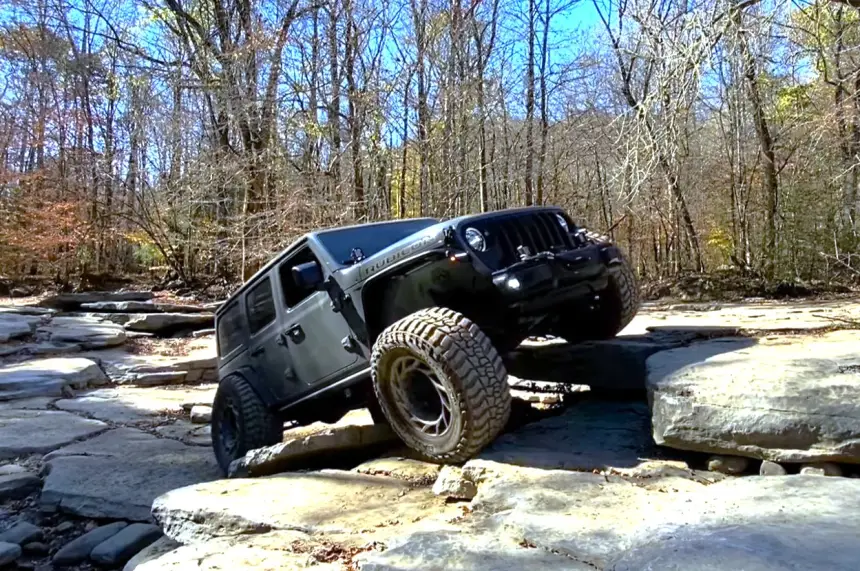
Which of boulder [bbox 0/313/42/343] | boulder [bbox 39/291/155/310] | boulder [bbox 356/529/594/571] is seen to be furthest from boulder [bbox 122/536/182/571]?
boulder [bbox 39/291/155/310]

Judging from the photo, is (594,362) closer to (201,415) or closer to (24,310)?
(201,415)

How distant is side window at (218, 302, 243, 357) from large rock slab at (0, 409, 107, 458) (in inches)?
77.7

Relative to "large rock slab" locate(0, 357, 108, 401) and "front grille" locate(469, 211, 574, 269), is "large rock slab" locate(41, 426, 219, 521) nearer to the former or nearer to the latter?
"large rock slab" locate(0, 357, 108, 401)

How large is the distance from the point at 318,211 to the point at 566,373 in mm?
10644

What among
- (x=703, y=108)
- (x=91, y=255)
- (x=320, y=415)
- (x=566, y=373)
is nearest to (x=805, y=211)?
(x=703, y=108)

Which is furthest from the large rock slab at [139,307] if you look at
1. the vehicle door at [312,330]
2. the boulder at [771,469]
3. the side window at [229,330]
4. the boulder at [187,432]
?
the boulder at [771,469]

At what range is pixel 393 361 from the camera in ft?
13.4

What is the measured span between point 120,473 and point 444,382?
132 inches

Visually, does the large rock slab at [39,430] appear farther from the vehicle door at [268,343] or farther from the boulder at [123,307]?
the boulder at [123,307]

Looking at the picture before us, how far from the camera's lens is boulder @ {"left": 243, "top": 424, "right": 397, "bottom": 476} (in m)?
4.67

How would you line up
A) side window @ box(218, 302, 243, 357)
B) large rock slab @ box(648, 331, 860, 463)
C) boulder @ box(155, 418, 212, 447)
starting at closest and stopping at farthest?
1. large rock slab @ box(648, 331, 860, 463)
2. side window @ box(218, 302, 243, 357)
3. boulder @ box(155, 418, 212, 447)

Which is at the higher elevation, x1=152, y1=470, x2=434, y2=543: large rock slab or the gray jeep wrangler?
the gray jeep wrangler

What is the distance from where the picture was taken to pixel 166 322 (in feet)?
44.8

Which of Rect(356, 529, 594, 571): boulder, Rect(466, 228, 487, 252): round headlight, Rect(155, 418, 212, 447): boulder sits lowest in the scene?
Rect(155, 418, 212, 447): boulder
